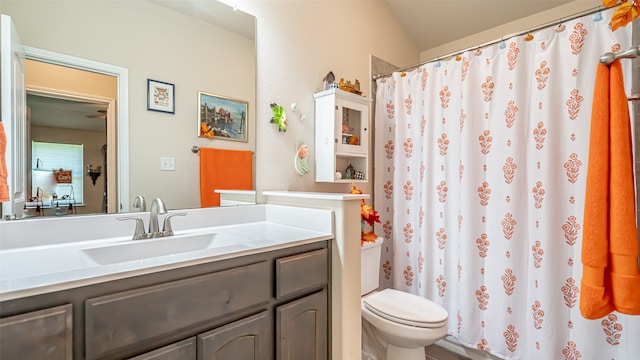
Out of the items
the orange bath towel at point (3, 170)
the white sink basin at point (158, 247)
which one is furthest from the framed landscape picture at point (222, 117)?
the orange bath towel at point (3, 170)

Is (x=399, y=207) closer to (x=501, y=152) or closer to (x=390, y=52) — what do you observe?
(x=501, y=152)

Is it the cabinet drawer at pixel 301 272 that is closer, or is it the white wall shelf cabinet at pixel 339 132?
the cabinet drawer at pixel 301 272

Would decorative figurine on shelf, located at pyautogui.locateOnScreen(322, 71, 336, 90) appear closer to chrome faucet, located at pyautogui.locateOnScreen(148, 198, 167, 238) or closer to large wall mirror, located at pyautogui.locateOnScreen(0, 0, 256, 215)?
large wall mirror, located at pyautogui.locateOnScreen(0, 0, 256, 215)

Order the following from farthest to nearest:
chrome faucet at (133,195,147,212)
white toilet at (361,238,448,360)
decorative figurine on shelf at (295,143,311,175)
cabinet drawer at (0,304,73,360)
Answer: decorative figurine on shelf at (295,143,311,175), white toilet at (361,238,448,360), chrome faucet at (133,195,147,212), cabinet drawer at (0,304,73,360)

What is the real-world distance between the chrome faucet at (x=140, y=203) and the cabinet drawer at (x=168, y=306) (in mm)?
566

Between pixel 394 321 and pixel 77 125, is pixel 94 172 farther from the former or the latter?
pixel 394 321

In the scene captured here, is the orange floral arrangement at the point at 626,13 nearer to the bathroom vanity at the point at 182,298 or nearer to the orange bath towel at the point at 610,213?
the orange bath towel at the point at 610,213

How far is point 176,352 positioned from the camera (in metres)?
0.88

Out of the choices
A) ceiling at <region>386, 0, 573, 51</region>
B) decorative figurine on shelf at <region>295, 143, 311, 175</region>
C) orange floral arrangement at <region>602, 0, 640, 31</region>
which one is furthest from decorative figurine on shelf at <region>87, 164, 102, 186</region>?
ceiling at <region>386, 0, 573, 51</region>

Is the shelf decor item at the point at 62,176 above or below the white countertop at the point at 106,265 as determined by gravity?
above

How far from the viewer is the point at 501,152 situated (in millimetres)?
1742

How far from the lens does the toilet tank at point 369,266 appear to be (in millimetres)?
1792

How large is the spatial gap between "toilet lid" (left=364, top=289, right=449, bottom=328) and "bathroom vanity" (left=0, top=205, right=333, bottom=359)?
0.42 metres

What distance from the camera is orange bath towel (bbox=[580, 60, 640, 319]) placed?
103 centimetres
